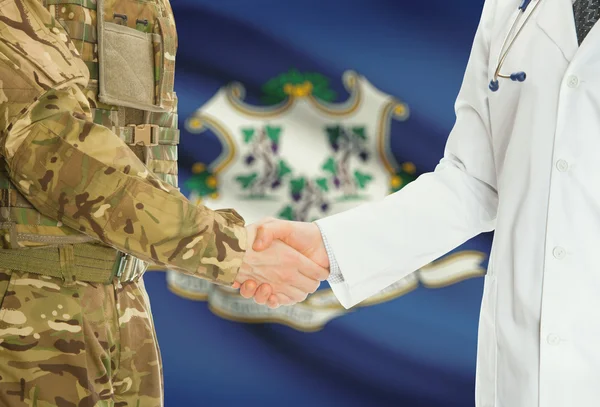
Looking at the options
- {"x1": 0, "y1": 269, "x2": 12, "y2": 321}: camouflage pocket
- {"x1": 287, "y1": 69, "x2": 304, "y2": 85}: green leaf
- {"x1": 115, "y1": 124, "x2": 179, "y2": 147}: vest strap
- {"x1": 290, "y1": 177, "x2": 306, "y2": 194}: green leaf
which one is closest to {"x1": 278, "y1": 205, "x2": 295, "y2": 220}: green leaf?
{"x1": 290, "y1": 177, "x2": 306, "y2": 194}: green leaf

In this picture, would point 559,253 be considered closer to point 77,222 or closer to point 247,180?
point 77,222

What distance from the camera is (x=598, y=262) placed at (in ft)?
4.17

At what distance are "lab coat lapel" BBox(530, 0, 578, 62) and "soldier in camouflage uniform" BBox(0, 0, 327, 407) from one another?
65 cm

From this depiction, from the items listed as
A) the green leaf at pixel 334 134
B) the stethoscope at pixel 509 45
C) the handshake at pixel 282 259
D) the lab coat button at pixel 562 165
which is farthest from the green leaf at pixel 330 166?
the lab coat button at pixel 562 165

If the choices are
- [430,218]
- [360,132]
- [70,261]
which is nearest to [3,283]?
[70,261]

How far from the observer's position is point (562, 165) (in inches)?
50.8

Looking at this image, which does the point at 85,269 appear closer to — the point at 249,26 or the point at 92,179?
the point at 92,179

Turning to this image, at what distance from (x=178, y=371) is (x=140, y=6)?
4.78 feet

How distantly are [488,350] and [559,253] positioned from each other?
239mm

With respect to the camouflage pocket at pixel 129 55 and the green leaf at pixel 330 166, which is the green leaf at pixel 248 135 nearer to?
the green leaf at pixel 330 166

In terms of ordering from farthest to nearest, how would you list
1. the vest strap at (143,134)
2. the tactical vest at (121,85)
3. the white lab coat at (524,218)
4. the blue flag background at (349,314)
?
the blue flag background at (349,314) → the vest strap at (143,134) → the tactical vest at (121,85) → the white lab coat at (524,218)

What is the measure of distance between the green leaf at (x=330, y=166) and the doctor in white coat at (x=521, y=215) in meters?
1.10

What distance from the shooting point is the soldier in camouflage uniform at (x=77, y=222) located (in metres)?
1.34

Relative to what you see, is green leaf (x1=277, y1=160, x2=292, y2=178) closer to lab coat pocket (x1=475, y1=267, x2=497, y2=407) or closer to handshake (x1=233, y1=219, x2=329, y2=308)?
handshake (x1=233, y1=219, x2=329, y2=308)
